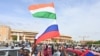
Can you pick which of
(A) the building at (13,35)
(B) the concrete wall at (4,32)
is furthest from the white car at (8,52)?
(B) the concrete wall at (4,32)

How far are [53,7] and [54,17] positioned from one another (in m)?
0.26

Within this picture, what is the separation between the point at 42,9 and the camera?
7727 mm

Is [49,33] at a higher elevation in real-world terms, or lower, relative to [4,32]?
lower

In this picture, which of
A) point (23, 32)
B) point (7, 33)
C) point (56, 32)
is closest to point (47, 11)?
point (56, 32)

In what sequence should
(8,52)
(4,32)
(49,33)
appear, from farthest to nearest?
(4,32), (8,52), (49,33)

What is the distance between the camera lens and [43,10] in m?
7.75

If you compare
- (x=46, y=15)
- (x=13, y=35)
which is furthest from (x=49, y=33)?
(x=13, y=35)

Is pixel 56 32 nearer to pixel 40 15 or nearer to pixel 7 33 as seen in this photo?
pixel 40 15

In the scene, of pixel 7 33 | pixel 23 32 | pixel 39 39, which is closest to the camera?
pixel 39 39

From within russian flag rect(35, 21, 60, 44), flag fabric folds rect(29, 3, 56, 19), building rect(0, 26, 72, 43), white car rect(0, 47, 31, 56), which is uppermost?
building rect(0, 26, 72, 43)

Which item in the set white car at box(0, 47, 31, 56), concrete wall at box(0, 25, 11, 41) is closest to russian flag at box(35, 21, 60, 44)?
white car at box(0, 47, 31, 56)

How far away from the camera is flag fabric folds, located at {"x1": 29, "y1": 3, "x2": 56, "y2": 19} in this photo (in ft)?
24.4

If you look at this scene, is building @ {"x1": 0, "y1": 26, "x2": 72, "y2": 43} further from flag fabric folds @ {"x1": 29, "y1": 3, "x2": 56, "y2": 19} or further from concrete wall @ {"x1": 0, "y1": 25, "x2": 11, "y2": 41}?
flag fabric folds @ {"x1": 29, "y1": 3, "x2": 56, "y2": 19}

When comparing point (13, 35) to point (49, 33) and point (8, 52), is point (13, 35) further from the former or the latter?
point (49, 33)
